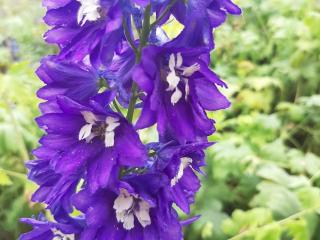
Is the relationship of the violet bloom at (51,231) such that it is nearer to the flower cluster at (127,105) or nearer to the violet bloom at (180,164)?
the flower cluster at (127,105)

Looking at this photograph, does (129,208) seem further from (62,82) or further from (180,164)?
(62,82)

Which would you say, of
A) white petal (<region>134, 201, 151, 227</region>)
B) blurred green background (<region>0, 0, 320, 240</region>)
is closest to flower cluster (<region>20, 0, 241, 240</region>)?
white petal (<region>134, 201, 151, 227</region>)

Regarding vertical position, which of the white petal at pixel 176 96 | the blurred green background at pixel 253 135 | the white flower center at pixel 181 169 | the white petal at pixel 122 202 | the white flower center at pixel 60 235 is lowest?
the blurred green background at pixel 253 135

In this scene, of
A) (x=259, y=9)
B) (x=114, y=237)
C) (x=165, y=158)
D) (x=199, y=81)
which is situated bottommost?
(x=259, y=9)

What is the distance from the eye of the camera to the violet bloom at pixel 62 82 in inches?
45.1

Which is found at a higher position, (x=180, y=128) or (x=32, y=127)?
(x=180, y=128)

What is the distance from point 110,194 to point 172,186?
0.42 feet

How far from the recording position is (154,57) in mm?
1059

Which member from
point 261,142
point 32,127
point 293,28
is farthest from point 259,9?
point 32,127

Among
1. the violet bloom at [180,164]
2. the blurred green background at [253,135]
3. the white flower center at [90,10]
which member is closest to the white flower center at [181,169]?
the violet bloom at [180,164]

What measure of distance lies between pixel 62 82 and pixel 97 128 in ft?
0.38

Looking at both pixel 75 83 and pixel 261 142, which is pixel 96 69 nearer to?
pixel 75 83

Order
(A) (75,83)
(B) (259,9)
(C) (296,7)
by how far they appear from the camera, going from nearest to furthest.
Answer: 1. (A) (75,83)
2. (C) (296,7)
3. (B) (259,9)

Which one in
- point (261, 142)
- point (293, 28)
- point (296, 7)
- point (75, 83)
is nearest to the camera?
point (75, 83)
